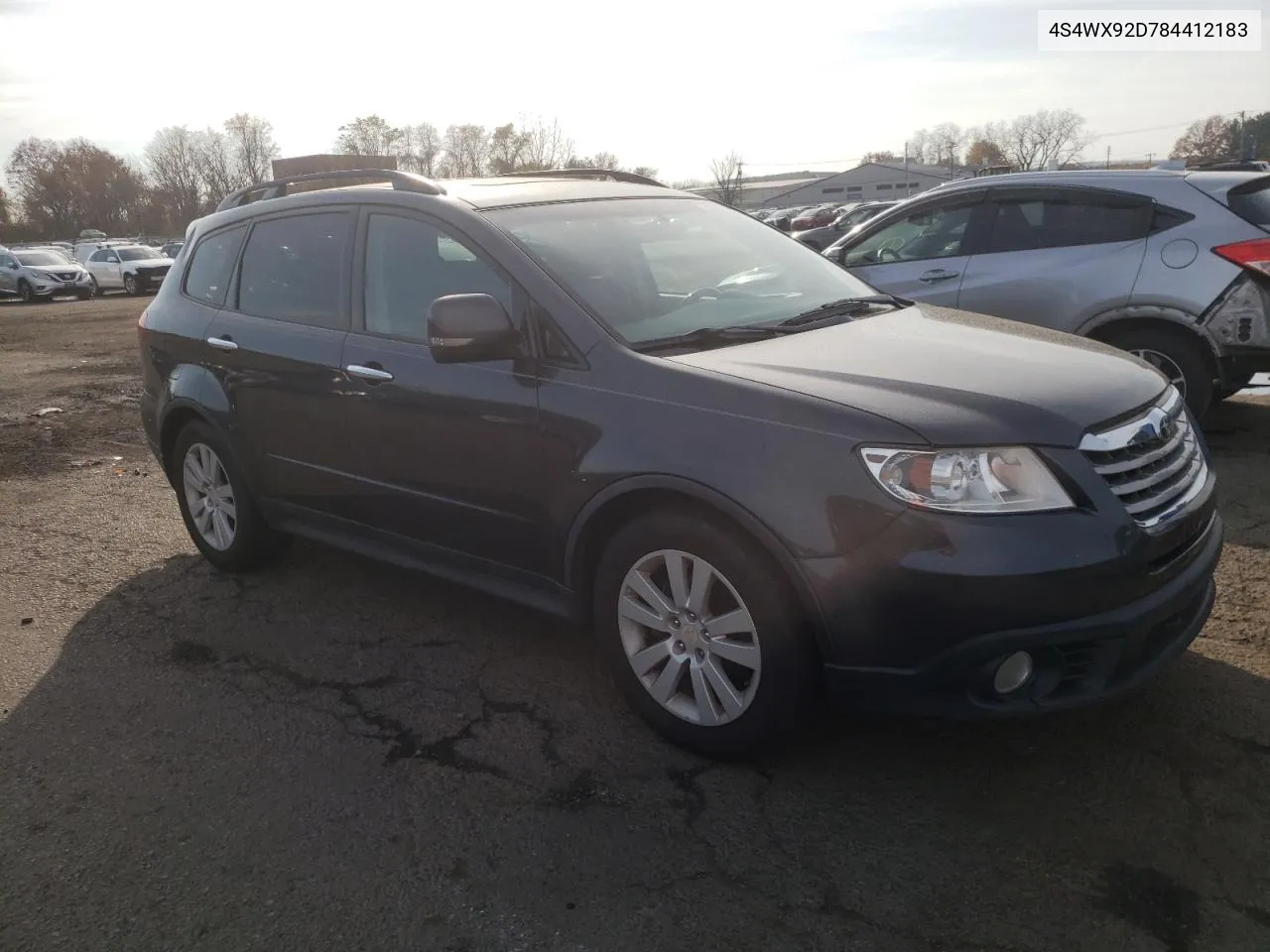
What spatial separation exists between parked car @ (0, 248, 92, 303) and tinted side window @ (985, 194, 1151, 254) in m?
32.5

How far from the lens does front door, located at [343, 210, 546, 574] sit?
3578 mm

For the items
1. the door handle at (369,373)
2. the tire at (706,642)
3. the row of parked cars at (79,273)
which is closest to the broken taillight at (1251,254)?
the tire at (706,642)

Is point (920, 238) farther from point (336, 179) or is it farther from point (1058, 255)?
point (336, 179)

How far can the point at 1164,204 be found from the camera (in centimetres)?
629

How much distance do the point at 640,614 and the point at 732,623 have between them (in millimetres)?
359

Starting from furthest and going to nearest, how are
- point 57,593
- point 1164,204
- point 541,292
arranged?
point 1164,204
point 57,593
point 541,292

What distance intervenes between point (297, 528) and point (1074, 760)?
3.32m

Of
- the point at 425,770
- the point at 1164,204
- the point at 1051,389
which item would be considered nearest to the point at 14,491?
the point at 425,770

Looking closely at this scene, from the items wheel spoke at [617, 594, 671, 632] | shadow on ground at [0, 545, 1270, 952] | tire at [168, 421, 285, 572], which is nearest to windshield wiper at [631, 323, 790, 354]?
wheel spoke at [617, 594, 671, 632]

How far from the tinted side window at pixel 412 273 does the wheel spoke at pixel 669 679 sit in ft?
4.71

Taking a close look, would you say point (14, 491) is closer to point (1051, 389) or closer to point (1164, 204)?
point (1051, 389)

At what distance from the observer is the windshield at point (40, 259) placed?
3241 centimetres

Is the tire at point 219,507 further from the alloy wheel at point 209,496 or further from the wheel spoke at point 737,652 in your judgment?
the wheel spoke at point 737,652

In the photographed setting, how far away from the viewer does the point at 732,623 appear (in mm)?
3068
